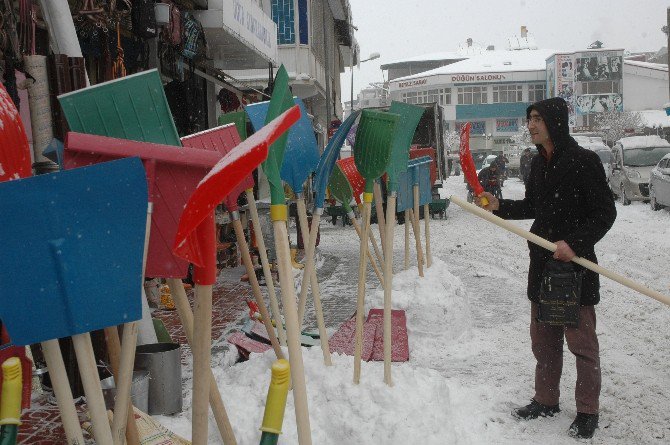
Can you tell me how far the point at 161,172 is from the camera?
1.70 metres

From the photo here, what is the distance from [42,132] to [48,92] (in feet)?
0.64

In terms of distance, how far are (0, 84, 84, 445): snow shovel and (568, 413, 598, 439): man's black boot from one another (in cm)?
251

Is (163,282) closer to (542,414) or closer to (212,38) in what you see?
(212,38)

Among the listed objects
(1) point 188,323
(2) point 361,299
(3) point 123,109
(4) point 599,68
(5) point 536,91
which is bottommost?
(2) point 361,299

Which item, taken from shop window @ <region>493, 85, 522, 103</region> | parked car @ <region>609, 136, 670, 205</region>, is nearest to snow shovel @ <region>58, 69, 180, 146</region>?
parked car @ <region>609, 136, 670, 205</region>

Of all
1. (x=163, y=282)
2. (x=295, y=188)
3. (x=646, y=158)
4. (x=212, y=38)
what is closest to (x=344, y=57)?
(x=646, y=158)

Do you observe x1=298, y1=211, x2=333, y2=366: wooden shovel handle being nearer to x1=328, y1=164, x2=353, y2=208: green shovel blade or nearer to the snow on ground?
the snow on ground

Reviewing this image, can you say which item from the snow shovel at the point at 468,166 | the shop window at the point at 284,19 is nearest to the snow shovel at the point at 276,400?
the snow shovel at the point at 468,166

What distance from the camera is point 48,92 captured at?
2986 mm

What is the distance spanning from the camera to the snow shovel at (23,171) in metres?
1.37

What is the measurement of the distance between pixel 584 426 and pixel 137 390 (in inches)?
86.5

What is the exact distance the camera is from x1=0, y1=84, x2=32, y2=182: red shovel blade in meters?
1.59

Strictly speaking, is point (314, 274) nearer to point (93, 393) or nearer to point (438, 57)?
point (93, 393)

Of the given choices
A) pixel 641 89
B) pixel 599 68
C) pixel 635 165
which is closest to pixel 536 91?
pixel 599 68
